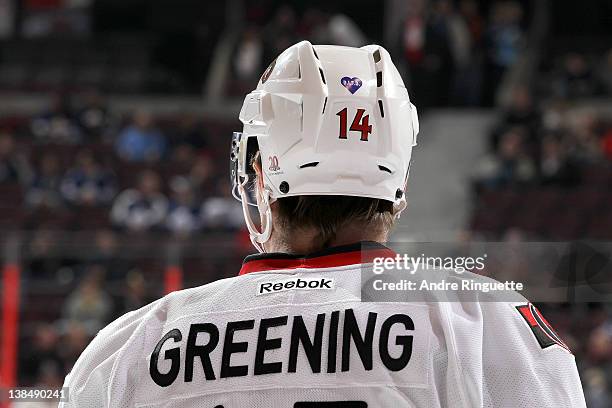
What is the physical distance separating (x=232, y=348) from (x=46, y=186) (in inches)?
415

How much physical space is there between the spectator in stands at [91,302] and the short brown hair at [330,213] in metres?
6.83

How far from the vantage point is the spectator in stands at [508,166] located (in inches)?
462

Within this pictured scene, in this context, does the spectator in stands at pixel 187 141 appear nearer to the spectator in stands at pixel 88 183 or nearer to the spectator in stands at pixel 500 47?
the spectator in stands at pixel 88 183

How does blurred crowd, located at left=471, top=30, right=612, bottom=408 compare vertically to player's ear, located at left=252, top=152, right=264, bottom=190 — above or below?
below

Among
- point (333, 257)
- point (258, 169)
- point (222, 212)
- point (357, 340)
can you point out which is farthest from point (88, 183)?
point (357, 340)

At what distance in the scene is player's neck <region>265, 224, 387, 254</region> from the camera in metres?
2.01

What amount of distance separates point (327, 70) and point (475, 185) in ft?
33.4

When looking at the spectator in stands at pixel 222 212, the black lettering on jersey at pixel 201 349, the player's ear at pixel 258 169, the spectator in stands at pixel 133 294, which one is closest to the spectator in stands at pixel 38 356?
the spectator in stands at pixel 133 294

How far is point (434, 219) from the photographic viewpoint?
12.3 meters

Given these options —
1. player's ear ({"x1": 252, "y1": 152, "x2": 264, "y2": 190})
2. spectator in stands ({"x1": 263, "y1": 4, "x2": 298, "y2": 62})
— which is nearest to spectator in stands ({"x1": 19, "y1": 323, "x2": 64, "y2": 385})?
spectator in stands ({"x1": 263, "y1": 4, "x2": 298, "y2": 62})

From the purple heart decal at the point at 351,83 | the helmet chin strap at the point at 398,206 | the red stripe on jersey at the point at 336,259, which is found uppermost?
the purple heart decal at the point at 351,83

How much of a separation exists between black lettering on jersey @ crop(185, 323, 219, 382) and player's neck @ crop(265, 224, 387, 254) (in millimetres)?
207

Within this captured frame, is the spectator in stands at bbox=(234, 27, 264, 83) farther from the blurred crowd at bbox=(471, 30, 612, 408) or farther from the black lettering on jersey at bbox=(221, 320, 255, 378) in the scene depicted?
the black lettering on jersey at bbox=(221, 320, 255, 378)

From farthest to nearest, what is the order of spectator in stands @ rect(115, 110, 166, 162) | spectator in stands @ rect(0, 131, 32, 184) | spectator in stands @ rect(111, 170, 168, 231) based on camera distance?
spectator in stands @ rect(115, 110, 166, 162) → spectator in stands @ rect(0, 131, 32, 184) → spectator in stands @ rect(111, 170, 168, 231)
